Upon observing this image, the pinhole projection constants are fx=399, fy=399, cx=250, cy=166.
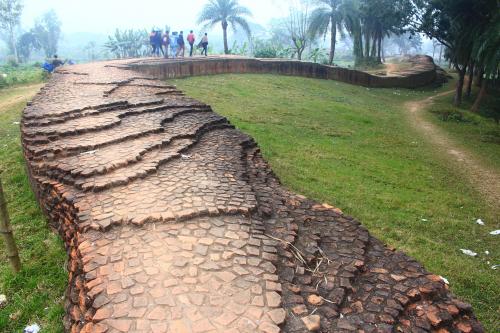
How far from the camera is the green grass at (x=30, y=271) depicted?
12.0 ft

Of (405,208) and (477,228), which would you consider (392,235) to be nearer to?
(405,208)

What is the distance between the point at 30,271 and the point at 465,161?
965cm

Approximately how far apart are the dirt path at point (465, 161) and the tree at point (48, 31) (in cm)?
5066

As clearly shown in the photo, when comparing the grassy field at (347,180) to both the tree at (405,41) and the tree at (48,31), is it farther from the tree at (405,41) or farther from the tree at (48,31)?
the tree at (405,41)

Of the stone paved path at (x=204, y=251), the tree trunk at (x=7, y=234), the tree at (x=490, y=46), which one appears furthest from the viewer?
the tree at (x=490, y=46)

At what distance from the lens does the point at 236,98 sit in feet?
41.8

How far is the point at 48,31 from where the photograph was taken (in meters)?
52.3

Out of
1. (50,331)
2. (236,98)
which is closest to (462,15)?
(236,98)

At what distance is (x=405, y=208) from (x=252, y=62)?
485 inches

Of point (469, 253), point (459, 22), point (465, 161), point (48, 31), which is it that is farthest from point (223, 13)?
point (48, 31)

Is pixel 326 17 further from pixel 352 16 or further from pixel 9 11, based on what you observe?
pixel 9 11

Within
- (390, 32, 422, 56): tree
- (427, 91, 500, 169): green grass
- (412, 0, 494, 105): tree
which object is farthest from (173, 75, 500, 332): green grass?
(390, 32, 422, 56): tree

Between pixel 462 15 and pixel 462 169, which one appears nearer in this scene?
pixel 462 169

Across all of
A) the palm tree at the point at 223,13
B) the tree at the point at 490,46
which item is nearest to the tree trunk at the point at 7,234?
the tree at the point at 490,46
